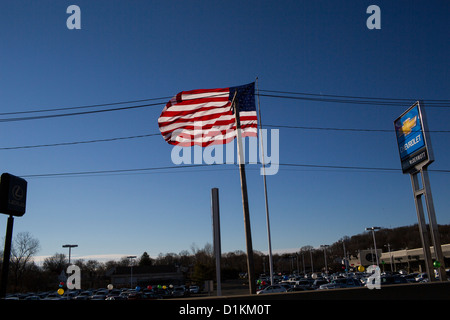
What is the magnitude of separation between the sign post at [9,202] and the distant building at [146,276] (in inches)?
3402

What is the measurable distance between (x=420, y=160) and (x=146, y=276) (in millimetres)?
89176

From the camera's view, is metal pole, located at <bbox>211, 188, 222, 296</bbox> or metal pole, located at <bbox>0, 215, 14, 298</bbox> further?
metal pole, located at <bbox>211, 188, 222, 296</bbox>

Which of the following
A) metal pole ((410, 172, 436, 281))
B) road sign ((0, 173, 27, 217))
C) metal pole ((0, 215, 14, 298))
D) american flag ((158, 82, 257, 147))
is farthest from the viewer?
metal pole ((410, 172, 436, 281))

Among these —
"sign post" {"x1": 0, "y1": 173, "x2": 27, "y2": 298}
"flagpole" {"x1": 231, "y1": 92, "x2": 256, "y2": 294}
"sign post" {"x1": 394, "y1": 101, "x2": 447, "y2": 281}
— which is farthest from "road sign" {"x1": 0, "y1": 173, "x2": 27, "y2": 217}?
"sign post" {"x1": 394, "y1": 101, "x2": 447, "y2": 281}

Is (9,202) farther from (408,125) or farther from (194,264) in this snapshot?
(194,264)

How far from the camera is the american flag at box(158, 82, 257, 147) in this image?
1605cm

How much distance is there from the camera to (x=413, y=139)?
1983cm

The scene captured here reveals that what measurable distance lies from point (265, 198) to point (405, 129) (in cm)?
A: 1485

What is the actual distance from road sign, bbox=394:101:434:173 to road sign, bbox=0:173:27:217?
1775 cm

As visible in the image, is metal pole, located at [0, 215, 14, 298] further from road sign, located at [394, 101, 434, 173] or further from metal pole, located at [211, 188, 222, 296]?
road sign, located at [394, 101, 434, 173]

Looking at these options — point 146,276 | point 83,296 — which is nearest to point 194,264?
point 146,276

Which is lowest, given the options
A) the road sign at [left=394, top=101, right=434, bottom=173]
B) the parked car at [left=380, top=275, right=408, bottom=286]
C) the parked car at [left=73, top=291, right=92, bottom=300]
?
the parked car at [left=73, top=291, right=92, bottom=300]
